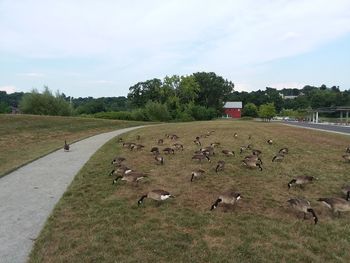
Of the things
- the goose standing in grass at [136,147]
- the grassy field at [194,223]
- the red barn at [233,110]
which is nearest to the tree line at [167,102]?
the red barn at [233,110]

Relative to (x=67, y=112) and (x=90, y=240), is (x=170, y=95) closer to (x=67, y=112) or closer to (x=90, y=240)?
(x=67, y=112)

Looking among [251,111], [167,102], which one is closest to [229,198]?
[167,102]

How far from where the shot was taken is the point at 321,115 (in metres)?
123

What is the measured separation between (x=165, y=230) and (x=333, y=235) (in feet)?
Answer: 11.1

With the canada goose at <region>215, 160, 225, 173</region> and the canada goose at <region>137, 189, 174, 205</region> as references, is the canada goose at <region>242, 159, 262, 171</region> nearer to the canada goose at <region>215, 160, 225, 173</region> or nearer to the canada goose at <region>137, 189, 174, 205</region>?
the canada goose at <region>215, 160, 225, 173</region>

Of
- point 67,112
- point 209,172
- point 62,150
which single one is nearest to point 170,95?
point 67,112

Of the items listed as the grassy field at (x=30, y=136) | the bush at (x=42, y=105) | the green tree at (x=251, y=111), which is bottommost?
the green tree at (x=251, y=111)

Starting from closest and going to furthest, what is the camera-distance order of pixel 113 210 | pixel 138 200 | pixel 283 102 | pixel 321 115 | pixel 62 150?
pixel 113 210 → pixel 138 200 → pixel 62 150 → pixel 321 115 → pixel 283 102

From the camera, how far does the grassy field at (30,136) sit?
1976 cm

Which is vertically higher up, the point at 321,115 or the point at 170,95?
the point at 170,95

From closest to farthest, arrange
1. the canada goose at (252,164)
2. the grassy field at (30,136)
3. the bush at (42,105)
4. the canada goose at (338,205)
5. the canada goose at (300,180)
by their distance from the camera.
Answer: the canada goose at (338,205) < the canada goose at (300,180) < the canada goose at (252,164) < the grassy field at (30,136) < the bush at (42,105)

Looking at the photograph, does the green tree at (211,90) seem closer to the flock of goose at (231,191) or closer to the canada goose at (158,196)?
the flock of goose at (231,191)

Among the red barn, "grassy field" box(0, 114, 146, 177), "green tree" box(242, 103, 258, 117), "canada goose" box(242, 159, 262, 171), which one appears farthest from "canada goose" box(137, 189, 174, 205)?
"green tree" box(242, 103, 258, 117)

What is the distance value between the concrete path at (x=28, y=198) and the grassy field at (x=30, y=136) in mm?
1802
